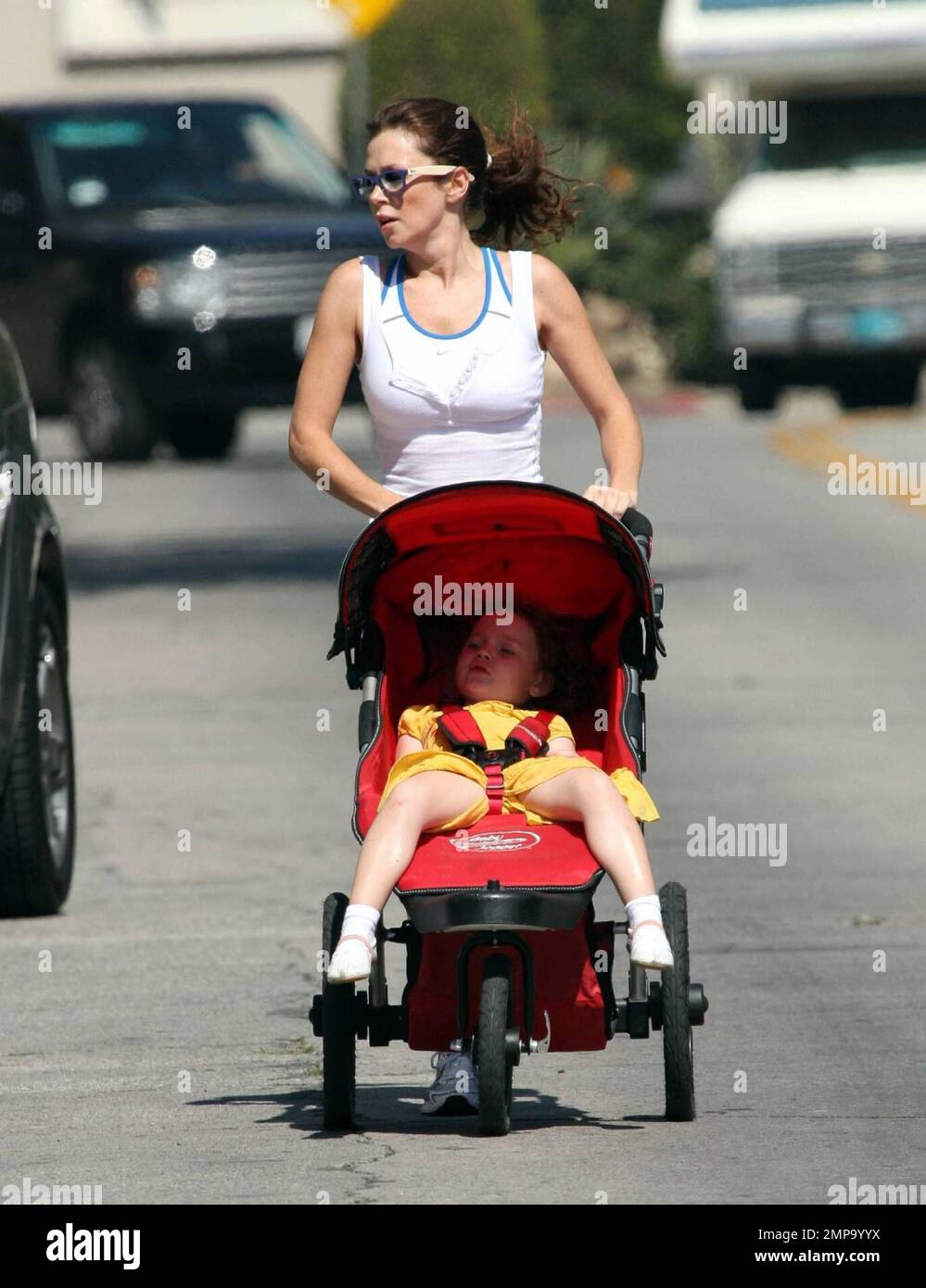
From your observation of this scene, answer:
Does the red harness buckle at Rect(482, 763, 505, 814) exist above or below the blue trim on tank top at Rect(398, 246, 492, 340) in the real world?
below

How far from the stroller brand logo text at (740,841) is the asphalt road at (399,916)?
0.07 m

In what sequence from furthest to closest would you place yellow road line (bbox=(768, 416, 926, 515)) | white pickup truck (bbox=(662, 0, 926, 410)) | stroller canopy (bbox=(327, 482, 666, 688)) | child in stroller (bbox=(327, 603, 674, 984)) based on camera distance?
white pickup truck (bbox=(662, 0, 926, 410)), yellow road line (bbox=(768, 416, 926, 515)), stroller canopy (bbox=(327, 482, 666, 688)), child in stroller (bbox=(327, 603, 674, 984))

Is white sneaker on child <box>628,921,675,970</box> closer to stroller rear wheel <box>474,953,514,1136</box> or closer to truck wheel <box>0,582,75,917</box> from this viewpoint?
stroller rear wheel <box>474,953,514,1136</box>

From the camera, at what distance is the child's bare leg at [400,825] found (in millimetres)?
6309

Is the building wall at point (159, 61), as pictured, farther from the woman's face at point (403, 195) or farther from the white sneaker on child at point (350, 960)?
the white sneaker on child at point (350, 960)

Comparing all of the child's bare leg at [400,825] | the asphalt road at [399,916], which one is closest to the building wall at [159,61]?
the asphalt road at [399,916]

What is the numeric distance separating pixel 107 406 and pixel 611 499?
51.5 ft

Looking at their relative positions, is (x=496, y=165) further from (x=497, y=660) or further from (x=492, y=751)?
(x=492, y=751)

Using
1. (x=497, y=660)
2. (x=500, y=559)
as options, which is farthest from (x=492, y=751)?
(x=500, y=559)

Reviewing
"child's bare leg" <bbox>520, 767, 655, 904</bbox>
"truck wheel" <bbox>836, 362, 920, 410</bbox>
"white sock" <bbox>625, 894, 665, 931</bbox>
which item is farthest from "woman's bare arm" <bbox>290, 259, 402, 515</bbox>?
"truck wheel" <bbox>836, 362, 920, 410</bbox>

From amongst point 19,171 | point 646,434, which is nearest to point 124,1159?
point 19,171

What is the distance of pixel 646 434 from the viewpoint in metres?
29.7

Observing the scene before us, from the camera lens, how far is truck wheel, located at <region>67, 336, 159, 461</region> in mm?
21766
